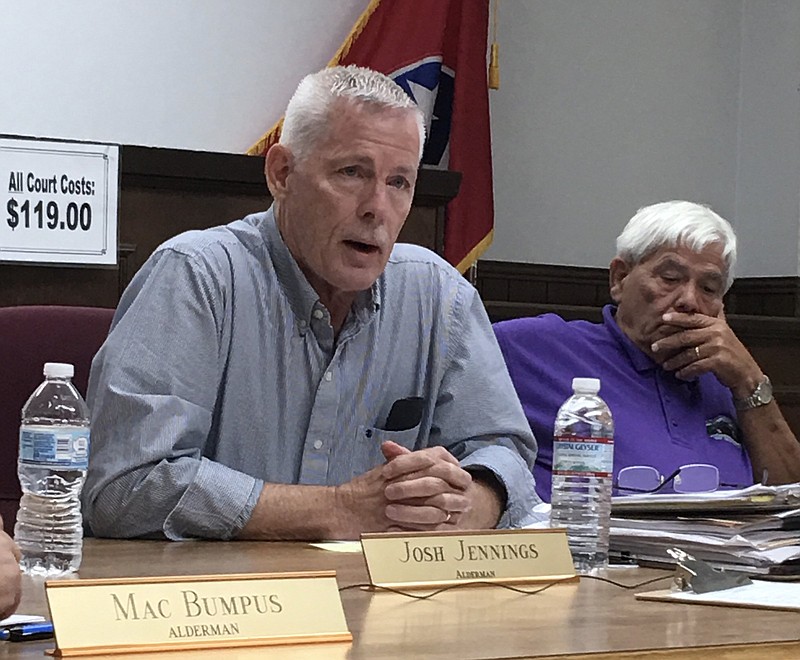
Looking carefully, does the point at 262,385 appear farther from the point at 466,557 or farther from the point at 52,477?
the point at 466,557

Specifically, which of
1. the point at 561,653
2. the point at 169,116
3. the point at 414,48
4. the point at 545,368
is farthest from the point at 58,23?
the point at 561,653

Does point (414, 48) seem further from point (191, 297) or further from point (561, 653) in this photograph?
point (561, 653)

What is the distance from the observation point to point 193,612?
1.00 metres

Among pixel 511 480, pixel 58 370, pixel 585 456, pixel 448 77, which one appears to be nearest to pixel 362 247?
pixel 511 480

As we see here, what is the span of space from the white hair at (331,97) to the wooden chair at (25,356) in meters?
0.49

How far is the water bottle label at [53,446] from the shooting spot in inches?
54.1

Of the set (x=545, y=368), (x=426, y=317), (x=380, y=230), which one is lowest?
(x=545, y=368)

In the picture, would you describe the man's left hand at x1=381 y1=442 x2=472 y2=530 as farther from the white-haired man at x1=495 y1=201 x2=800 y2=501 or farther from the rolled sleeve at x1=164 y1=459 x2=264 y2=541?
the white-haired man at x1=495 y1=201 x2=800 y2=501

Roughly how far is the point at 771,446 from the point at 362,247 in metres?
1.19

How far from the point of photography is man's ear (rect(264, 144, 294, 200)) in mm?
2080

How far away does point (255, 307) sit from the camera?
77.0 inches

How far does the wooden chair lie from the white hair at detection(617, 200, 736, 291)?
4.01 feet

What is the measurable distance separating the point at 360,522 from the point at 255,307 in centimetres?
40

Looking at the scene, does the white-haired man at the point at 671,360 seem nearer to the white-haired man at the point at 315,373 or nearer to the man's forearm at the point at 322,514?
the white-haired man at the point at 315,373
